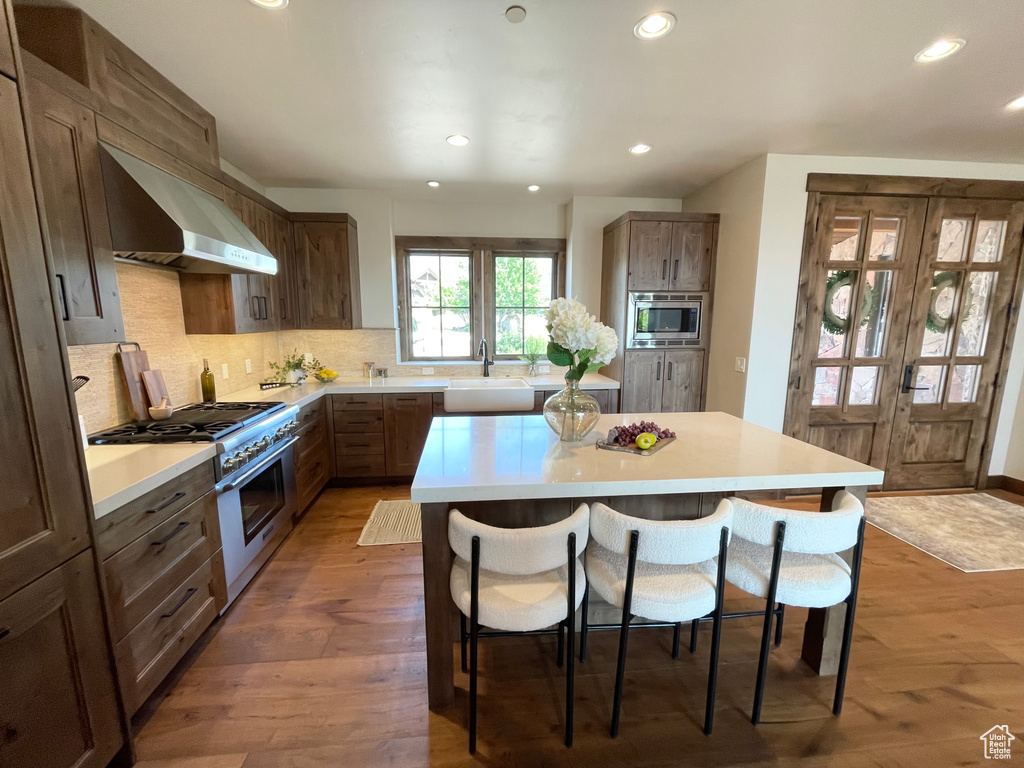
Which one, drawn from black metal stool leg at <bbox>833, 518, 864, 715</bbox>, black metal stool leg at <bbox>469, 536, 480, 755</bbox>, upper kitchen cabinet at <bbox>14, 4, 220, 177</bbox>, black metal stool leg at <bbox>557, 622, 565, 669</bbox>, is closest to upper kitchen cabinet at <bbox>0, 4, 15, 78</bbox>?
upper kitchen cabinet at <bbox>14, 4, 220, 177</bbox>

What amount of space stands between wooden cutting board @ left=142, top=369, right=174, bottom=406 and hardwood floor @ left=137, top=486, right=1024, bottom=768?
4.03ft

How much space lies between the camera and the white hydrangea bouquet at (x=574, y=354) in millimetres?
1620

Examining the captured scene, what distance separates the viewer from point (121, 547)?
1.38m

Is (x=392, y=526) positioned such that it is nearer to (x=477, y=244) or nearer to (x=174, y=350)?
(x=174, y=350)

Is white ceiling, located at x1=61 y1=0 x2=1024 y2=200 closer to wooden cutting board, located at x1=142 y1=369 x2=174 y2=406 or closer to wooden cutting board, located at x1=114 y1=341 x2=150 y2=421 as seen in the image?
wooden cutting board, located at x1=114 y1=341 x2=150 y2=421

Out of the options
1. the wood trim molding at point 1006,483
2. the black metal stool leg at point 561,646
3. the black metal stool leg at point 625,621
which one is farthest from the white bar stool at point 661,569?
the wood trim molding at point 1006,483

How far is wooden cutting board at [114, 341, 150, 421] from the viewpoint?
213cm

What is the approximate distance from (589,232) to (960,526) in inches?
153

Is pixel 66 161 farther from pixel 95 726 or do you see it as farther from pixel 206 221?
pixel 95 726

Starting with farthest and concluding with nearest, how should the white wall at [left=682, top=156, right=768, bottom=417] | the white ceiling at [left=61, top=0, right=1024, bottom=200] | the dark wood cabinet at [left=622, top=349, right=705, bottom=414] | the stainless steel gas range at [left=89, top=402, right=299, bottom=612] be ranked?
1. the dark wood cabinet at [left=622, top=349, right=705, bottom=414]
2. the white wall at [left=682, top=156, right=768, bottom=417]
3. the stainless steel gas range at [left=89, top=402, right=299, bottom=612]
4. the white ceiling at [left=61, top=0, right=1024, bottom=200]

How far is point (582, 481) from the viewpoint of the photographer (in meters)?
1.37

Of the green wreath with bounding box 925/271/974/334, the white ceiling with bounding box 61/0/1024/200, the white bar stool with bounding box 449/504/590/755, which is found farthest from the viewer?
the green wreath with bounding box 925/271/974/334

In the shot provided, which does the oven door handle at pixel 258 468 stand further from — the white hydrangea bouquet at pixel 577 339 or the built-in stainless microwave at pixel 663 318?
the built-in stainless microwave at pixel 663 318

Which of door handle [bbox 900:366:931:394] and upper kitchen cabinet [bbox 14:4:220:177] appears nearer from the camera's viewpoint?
upper kitchen cabinet [bbox 14:4:220:177]
